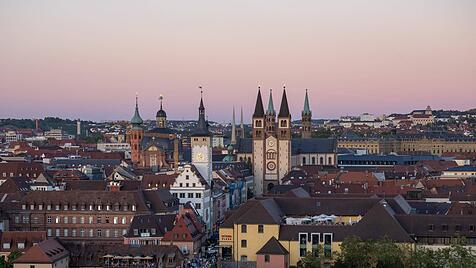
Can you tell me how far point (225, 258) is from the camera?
69.7 metres

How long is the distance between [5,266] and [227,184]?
49.3 m

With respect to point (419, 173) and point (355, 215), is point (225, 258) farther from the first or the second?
point (419, 173)

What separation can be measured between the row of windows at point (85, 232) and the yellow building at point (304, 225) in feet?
48.0

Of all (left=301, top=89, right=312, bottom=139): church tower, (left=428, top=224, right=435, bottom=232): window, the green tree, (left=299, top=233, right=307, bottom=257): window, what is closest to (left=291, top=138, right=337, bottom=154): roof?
(left=301, top=89, right=312, bottom=139): church tower

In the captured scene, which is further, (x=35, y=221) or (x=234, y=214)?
(x=35, y=221)

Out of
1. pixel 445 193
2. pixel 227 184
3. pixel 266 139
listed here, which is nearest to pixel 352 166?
pixel 266 139

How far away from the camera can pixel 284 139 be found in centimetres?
13450

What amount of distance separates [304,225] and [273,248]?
3.07 metres

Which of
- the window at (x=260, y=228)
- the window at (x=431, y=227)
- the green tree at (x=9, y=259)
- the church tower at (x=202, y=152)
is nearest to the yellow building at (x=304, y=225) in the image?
the window at (x=260, y=228)

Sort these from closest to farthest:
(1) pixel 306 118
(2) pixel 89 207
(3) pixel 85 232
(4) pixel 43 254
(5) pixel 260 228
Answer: (4) pixel 43 254 → (5) pixel 260 228 → (3) pixel 85 232 → (2) pixel 89 207 → (1) pixel 306 118

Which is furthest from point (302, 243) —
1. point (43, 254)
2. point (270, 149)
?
point (270, 149)

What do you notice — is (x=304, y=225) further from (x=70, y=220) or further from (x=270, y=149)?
(x=270, y=149)

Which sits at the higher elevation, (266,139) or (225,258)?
(266,139)

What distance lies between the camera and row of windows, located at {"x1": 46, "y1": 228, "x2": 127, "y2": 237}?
8225 centimetres
